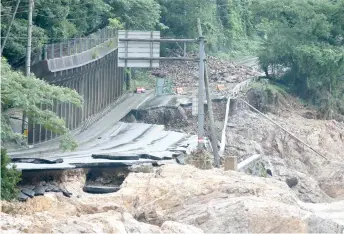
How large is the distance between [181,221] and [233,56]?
77732 mm

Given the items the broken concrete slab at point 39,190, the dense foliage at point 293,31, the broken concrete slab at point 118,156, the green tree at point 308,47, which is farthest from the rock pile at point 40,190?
the green tree at point 308,47

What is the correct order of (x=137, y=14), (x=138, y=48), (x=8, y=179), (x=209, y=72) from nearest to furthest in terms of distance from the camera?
(x=8, y=179) → (x=138, y=48) → (x=137, y=14) → (x=209, y=72)

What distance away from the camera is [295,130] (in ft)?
264

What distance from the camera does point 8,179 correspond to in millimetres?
37000

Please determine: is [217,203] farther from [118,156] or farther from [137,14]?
[137,14]

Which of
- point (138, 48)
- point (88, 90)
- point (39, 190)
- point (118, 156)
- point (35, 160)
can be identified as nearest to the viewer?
point (39, 190)

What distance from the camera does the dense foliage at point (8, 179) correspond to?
36344mm

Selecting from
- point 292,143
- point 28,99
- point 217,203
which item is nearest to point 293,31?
point 292,143

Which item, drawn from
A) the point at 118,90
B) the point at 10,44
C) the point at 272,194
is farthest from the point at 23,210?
the point at 118,90

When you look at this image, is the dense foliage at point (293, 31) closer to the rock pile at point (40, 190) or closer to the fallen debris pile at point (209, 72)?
the fallen debris pile at point (209, 72)

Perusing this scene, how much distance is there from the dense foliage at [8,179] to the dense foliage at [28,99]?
202 centimetres

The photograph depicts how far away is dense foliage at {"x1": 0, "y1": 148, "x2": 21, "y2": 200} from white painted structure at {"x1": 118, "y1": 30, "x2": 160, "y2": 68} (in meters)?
20.8

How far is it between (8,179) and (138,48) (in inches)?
883

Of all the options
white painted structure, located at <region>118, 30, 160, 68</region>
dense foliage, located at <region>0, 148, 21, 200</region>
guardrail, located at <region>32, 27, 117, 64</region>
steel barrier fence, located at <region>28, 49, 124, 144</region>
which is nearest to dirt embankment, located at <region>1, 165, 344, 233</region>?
dense foliage, located at <region>0, 148, 21, 200</region>
